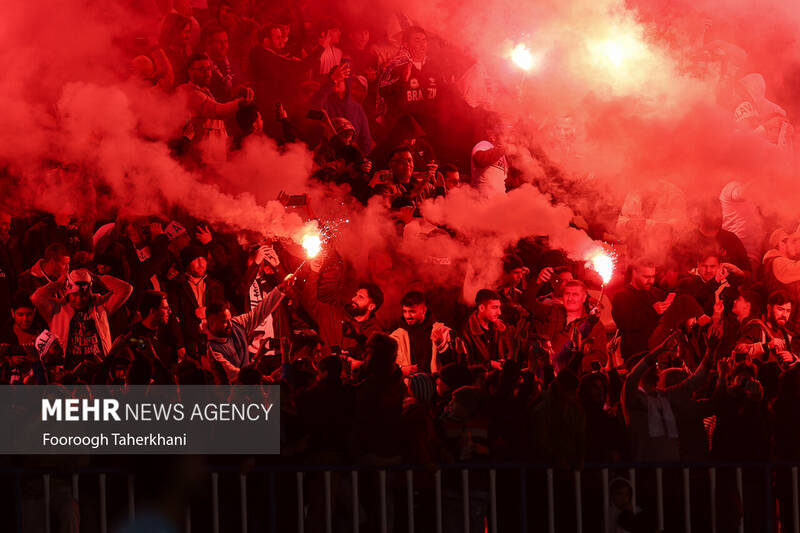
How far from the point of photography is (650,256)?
10719 millimetres

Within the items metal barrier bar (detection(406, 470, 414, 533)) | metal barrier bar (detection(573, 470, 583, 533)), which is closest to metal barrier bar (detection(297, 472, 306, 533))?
metal barrier bar (detection(406, 470, 414, 533))

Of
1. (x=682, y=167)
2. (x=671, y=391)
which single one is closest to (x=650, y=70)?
(x=682, y=167)

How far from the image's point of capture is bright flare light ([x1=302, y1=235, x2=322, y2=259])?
10.2m

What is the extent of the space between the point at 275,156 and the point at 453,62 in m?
2.06

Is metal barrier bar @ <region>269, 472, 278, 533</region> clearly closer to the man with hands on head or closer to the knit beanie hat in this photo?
the knit beanie hat

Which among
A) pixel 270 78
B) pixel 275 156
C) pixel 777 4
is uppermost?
pixel 777 4

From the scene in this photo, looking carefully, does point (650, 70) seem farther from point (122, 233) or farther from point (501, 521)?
point (501, 521)

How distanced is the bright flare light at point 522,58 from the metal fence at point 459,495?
6250 mm

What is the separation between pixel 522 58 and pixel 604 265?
219cm

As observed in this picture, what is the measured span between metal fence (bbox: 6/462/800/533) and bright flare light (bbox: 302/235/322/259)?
498 centimetres

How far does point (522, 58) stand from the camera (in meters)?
11.1

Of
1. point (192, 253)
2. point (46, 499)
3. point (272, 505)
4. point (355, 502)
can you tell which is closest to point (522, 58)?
point (192, 253)

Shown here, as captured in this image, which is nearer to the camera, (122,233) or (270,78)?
(122,233)

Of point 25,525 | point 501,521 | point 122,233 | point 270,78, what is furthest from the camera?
point 270,78
